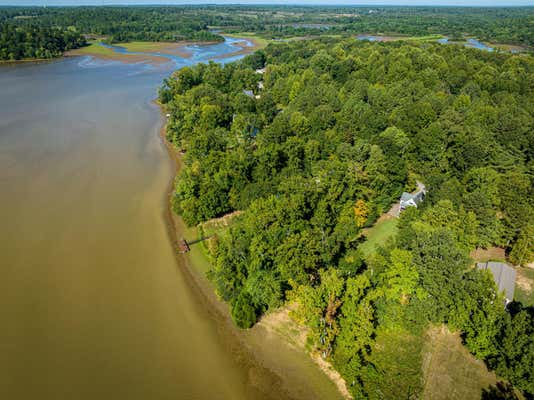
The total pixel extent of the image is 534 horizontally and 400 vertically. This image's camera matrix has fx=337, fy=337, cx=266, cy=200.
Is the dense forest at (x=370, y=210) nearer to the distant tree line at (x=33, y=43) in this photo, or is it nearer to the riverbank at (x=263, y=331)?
the riverbank at (x=263, y=331)

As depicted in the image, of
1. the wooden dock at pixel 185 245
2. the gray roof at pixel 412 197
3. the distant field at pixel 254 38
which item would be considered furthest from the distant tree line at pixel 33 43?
the gray roof at pixel 412 197

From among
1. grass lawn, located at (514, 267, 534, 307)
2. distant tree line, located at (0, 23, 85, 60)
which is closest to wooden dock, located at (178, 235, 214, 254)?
grass lawn, located at (514, 267, 534, 307)

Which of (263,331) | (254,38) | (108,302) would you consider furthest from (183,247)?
(254,38)

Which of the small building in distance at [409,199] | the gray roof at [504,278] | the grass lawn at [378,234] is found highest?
the small building in distance at [409,199]

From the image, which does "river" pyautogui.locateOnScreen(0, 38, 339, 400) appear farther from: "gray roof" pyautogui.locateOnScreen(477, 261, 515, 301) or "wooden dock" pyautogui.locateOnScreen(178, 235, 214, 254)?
"gray roof" pyautogui.locateOnScreen(477, 261, 515, 301)

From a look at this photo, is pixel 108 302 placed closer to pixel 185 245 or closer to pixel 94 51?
pixel 185 245

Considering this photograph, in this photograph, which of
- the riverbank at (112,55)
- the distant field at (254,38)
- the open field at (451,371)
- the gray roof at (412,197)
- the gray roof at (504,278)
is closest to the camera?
the open field at (451,371)
